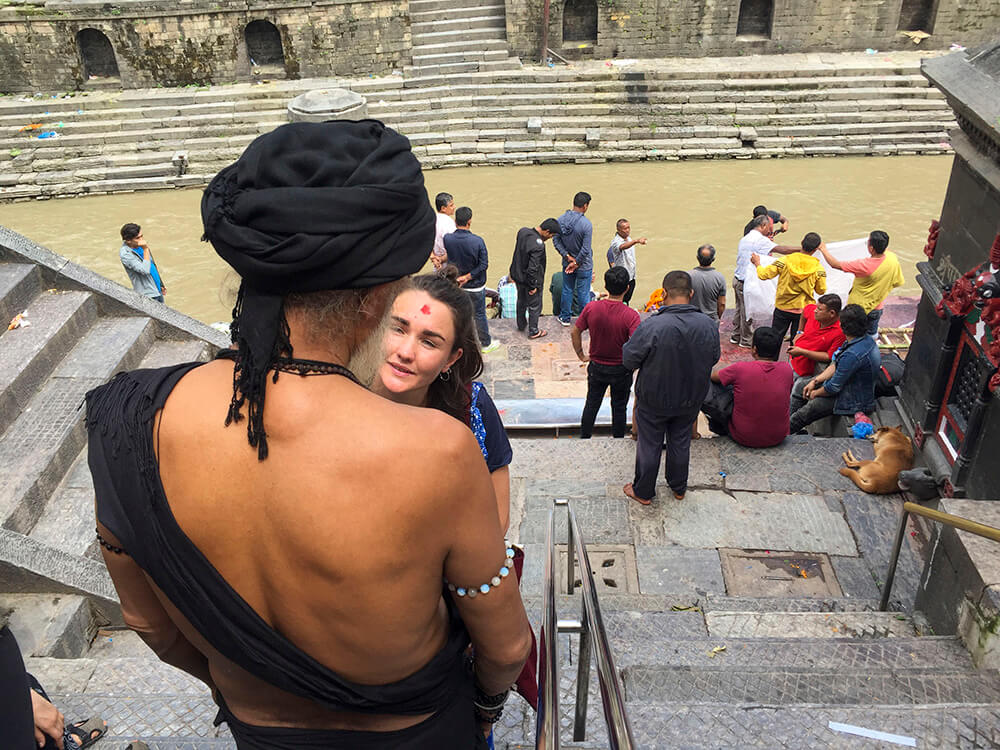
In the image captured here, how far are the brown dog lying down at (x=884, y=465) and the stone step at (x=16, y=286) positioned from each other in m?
6.06

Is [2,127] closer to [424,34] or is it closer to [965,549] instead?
[424,34]

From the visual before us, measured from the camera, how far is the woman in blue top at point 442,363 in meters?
2.83

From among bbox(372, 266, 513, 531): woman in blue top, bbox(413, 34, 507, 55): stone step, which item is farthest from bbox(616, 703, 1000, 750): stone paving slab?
bbox(413, 34, 507, 55): stone step

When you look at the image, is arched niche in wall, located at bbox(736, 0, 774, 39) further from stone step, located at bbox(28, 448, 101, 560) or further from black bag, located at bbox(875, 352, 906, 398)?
stone step, located at bbox(28, 448, 101, 560)

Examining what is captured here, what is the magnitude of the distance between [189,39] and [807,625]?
59.4 ft

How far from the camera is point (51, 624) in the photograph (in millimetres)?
3820

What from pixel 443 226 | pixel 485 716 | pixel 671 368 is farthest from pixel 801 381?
pixel 485 716

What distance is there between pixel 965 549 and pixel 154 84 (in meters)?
18.8

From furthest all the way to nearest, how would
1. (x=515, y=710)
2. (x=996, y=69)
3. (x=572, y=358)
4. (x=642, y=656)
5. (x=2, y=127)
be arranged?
1. (x=2, y=127)
2. (x=572, y=358)
3. (x=996, y=69)
4. (x=642, y=656)
5. (x=515, y=710)

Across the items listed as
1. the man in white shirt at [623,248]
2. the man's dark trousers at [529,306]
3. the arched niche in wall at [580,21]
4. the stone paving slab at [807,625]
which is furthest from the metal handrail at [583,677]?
the arched niche in wall at [580,21]

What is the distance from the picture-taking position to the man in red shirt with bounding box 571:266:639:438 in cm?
631

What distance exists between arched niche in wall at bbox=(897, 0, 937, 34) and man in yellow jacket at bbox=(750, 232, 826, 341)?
14684mm

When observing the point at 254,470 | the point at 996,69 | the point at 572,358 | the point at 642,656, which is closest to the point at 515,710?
the point at 642,656

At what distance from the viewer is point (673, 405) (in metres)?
5.39
